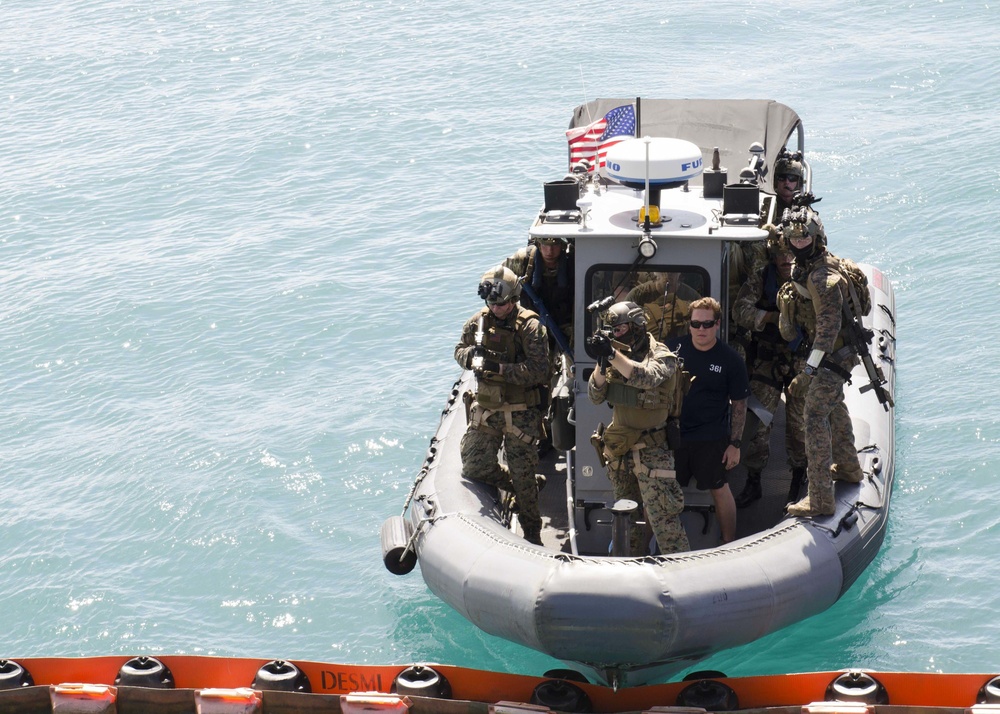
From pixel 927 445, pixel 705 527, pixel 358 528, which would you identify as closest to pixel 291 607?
pixel 358 528

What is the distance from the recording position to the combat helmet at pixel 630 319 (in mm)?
5816

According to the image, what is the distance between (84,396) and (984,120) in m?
12.0

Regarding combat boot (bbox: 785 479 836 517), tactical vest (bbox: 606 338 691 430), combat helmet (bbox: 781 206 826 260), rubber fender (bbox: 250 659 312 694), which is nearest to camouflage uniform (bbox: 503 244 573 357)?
tactical vest (bbox: 606 338 691 430)

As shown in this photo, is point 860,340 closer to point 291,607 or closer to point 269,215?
point 291,607

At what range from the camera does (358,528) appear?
29.2 ft

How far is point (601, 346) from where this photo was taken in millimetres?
5730

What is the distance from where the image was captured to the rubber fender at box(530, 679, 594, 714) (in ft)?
19.4

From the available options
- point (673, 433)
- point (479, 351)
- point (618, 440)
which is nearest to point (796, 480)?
point (673, 433)

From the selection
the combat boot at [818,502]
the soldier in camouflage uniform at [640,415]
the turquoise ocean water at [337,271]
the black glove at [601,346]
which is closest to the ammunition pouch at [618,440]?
the soldier in camouflage uniform at [640,415]

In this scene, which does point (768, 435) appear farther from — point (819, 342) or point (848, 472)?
point (819, 342)

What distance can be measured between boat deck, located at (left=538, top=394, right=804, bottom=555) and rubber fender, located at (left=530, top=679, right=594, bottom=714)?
1.01m

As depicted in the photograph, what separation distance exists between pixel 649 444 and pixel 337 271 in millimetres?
8125

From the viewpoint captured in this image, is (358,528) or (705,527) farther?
(358,528)

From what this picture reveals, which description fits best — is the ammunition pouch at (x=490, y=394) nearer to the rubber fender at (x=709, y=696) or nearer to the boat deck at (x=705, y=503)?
the boat deck at (x=705, y=503)
